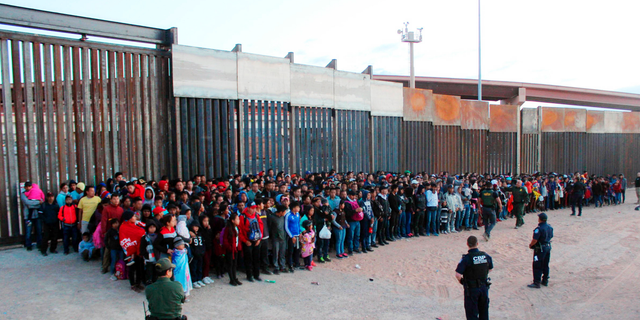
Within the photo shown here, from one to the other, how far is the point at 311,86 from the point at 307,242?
8.92 meters

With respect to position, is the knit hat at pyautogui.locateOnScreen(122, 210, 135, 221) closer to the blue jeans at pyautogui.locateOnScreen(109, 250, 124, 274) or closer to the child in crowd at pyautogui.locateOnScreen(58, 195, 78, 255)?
the blue jeans at pyautogui.locateOnScreen(109, 250, 124, 274)

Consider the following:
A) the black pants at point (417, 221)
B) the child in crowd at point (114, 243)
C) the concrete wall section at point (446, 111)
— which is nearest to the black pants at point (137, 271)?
the child in crowd at point (114, 243)

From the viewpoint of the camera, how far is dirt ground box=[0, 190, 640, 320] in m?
6.54

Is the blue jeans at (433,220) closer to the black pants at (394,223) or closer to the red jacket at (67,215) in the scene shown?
the black pants at (394,223)

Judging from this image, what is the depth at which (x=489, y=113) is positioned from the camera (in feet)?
80.0

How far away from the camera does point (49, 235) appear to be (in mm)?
8969

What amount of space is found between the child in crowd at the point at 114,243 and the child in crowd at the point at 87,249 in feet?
3.83

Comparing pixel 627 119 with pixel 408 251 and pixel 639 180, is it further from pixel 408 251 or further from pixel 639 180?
pixel 408 251

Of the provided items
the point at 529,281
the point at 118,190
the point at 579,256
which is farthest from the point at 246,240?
the point at 579,256

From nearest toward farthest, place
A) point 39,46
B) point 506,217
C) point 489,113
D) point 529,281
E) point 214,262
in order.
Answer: point 214,262, point 529,281, point 39,46, point 506,217, point 489,113

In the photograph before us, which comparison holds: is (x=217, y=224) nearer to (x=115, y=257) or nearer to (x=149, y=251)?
(x=149, y=251)

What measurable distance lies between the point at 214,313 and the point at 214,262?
1820 mm

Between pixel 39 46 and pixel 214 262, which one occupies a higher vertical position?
pixel 39 46

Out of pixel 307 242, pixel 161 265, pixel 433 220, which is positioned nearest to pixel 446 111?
pixel 433 220
